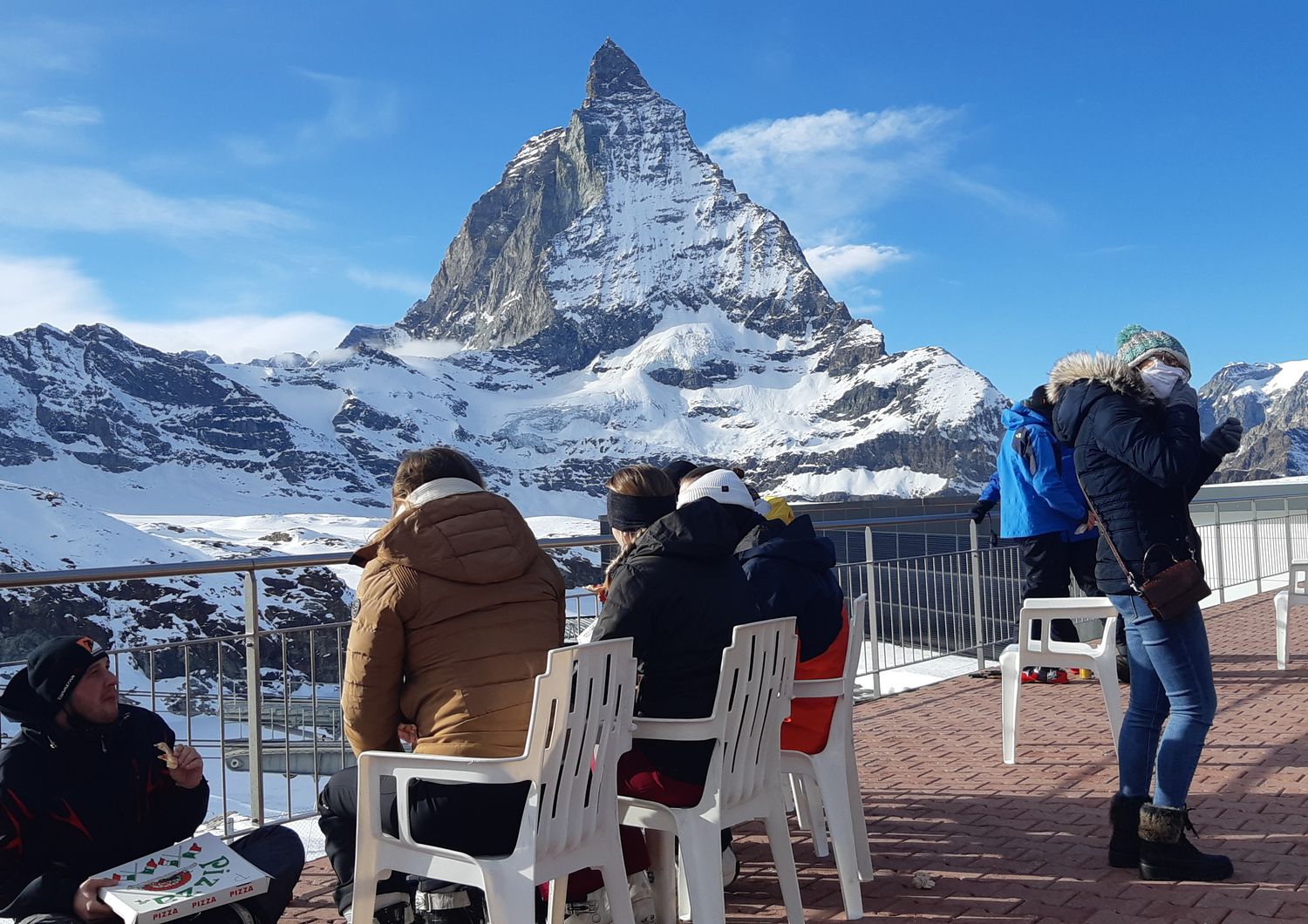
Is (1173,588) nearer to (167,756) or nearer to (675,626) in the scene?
(675,626)

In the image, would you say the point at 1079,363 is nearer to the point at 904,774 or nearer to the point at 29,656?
the point at 904,774

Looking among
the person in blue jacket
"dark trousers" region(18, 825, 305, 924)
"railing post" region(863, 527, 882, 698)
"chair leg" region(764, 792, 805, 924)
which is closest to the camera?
"dark trousers" region(18, 825, 305, 924)

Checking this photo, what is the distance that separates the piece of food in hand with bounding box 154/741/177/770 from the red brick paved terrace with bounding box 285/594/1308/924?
0.90m

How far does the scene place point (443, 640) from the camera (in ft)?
9.05

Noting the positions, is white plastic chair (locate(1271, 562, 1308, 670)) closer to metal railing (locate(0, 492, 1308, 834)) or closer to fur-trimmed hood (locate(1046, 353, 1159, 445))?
metal railing (locate(0, 492, 1308, 834))

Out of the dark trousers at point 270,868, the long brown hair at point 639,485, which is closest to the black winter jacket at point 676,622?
the long brown hair at point 639,485

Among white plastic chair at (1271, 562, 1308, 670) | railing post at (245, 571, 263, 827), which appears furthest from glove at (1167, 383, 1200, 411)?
white plastic chair at (1271, 562, 1308, 670)

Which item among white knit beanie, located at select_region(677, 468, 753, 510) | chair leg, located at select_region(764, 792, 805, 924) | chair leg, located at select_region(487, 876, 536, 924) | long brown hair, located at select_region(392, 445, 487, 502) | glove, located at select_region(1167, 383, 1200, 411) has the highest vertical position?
glove, located at select_region(1167, 383, 1200, 411)

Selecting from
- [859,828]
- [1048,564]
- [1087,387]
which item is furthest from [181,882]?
[1048,564]

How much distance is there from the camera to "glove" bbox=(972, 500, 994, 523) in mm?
7383

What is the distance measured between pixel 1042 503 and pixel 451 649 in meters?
4.72

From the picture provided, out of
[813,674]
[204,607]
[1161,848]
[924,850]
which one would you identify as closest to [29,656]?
[813,674]

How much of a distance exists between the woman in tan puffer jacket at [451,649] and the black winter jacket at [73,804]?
0.65 m

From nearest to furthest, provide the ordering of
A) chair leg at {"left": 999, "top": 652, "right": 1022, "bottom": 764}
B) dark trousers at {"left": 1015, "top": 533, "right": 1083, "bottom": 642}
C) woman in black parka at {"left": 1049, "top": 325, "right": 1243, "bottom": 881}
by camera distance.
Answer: woman in black parka at {"left": 1049, "top": 325, "right": 1243, "bottom": 881}, chair leg at {"left": 999, "top": 652, "right": 1022, "bottom": 764}, dark trousers at {"left": 1015, "top": 533, "right": 1083, "bottom": 642}
